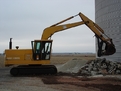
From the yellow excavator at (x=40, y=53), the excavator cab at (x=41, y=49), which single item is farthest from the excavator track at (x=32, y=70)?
the excavator cab at (x=41, y=49)

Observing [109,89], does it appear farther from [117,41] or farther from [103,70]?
[117,41]

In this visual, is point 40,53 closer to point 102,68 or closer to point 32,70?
point 32,70

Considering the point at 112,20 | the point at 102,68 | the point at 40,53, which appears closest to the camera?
the point at 40,53

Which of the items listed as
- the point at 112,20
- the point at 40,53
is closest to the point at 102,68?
the point at 112,20

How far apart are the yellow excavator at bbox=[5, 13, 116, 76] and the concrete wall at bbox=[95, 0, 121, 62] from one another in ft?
7.96

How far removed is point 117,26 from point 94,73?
190 inches

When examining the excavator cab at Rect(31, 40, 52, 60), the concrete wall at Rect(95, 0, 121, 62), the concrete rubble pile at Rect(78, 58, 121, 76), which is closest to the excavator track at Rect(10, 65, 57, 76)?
the excavator cab at Rect(31, 40, 52, 60)

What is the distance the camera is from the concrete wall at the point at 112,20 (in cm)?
2055

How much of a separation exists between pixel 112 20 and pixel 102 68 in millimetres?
4646

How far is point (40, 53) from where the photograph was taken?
18203mm

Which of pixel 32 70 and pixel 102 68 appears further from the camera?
pixel 102 68

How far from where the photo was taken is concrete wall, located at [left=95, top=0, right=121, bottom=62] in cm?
2055

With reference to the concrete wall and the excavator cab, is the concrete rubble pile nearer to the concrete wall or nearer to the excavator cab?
the concrete wall

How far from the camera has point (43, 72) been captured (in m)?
18.7
